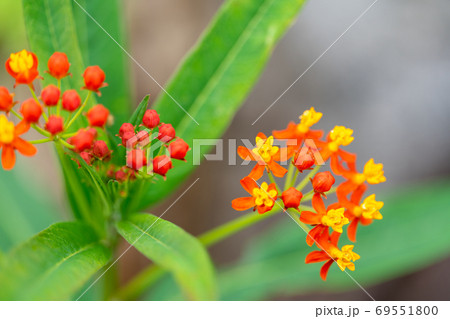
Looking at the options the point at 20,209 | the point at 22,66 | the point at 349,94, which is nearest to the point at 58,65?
the point at 22,66

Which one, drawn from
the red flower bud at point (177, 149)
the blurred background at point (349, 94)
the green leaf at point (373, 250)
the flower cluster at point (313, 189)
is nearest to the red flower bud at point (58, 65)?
the red flower bud at point (177, 149)

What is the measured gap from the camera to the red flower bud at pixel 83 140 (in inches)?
45.7

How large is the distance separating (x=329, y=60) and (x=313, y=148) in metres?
1.87

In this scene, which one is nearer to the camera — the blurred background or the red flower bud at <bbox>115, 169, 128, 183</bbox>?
the red flower bud at <bbox>115, 169, 128, 183</bbox>

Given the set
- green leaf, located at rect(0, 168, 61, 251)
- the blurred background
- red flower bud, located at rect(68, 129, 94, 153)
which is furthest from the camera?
the blurred background

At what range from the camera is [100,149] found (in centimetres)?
120

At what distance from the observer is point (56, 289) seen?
3.42 feet

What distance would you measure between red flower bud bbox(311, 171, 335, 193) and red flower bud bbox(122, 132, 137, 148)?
0.50 meters

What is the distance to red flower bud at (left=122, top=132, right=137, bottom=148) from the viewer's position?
122 centimetres

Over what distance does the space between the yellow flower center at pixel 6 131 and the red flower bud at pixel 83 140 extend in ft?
0.56

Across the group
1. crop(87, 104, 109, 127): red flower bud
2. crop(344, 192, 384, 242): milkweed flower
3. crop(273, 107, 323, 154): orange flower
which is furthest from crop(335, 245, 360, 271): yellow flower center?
crop(87, 104, 109, 127): red flower bud

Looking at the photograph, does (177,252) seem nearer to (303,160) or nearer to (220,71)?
(303,160)

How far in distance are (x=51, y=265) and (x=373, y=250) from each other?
5.56 feet

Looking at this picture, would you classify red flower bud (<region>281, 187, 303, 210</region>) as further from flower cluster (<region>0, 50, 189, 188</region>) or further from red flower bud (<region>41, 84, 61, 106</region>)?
red flower bud (<region>41, 84, 61, 106</region>)
